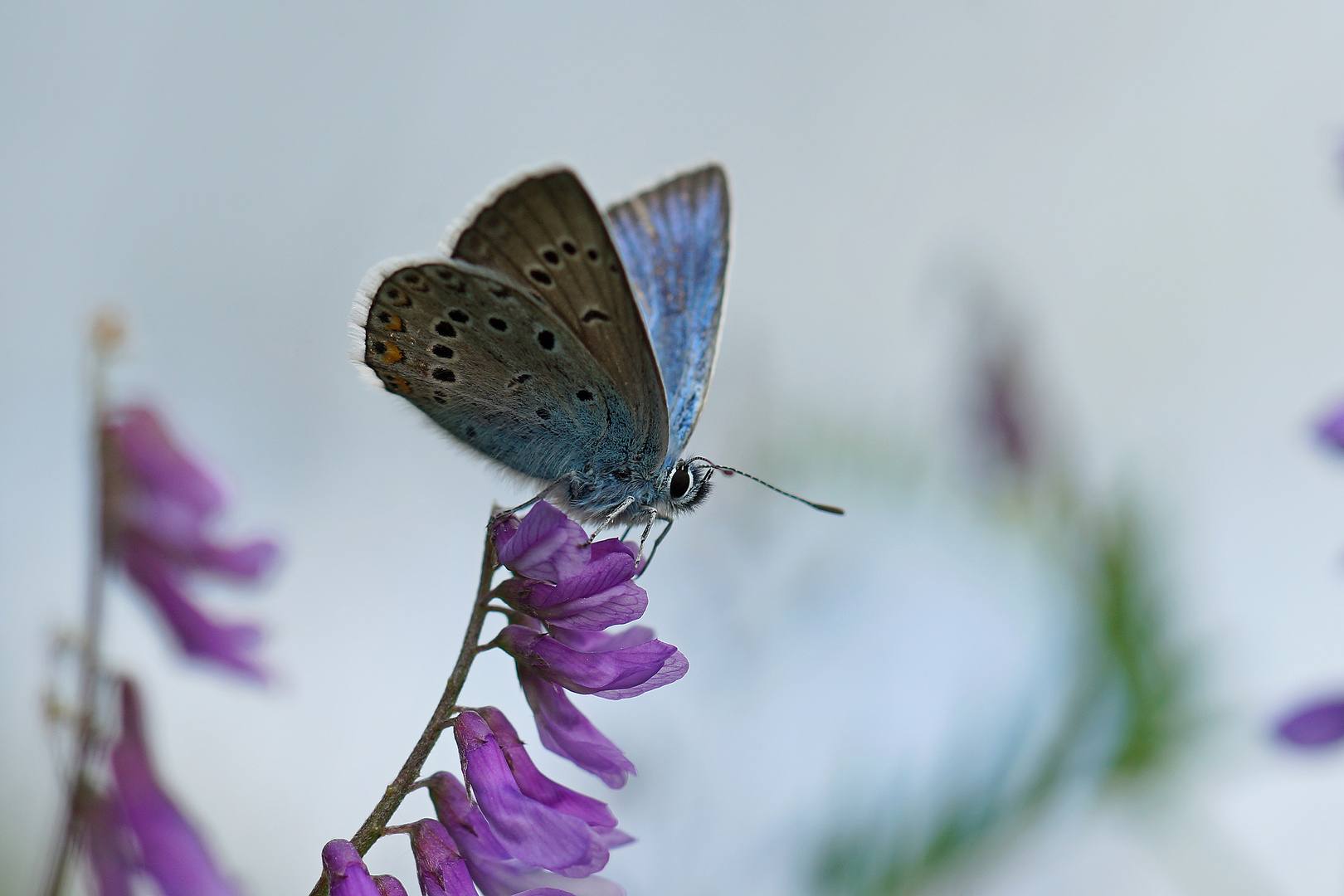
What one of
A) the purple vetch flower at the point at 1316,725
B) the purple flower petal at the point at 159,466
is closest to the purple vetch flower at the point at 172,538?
the purple flower petal at the point at 159,466

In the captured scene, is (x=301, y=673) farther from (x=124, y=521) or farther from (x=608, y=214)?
(x=608, y=214)

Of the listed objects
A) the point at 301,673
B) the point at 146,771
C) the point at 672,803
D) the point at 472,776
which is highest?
the point at 472,776

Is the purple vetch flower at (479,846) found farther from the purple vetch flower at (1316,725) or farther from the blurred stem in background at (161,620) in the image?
the purple vetch flower at (1316,725)

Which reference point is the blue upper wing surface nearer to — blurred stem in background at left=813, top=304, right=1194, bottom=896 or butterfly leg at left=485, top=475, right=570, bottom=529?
butterfly leg at left=485, top=475, right=570, bottom=529

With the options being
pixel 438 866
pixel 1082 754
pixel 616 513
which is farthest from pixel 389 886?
pixel 1082 754

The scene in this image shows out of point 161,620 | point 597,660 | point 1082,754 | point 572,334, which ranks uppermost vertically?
point 572,334

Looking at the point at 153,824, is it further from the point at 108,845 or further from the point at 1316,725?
the point at 1316,725

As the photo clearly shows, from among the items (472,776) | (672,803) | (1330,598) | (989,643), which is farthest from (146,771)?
(1330,598)
